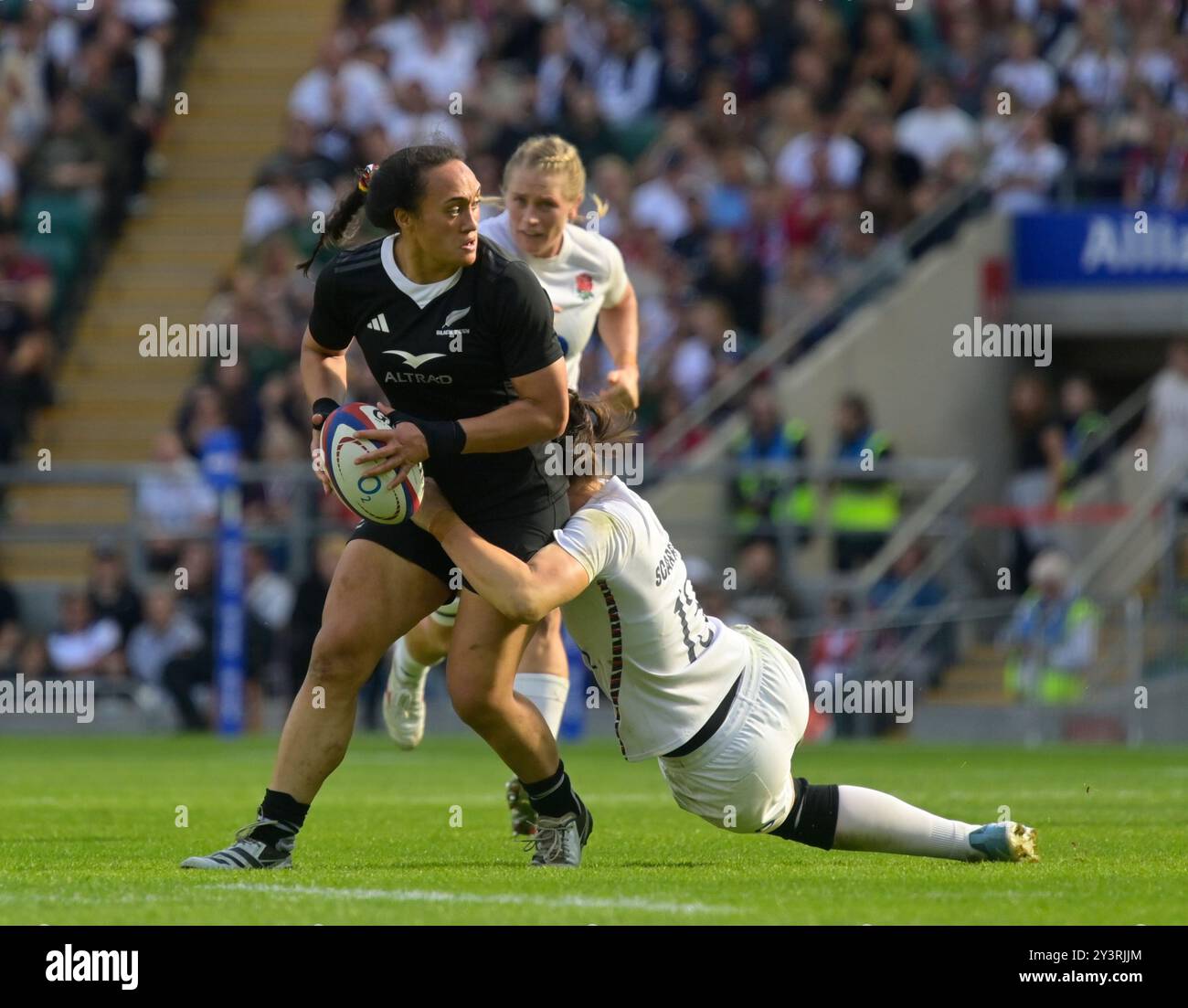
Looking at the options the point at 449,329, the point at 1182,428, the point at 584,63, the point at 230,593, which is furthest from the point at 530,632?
the point at 584,63

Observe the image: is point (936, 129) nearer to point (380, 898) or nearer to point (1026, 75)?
point (1026, 75)

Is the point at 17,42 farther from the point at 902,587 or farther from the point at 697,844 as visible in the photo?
the point at 697,844

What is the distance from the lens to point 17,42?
74.7 feet

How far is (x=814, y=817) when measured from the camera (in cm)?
703

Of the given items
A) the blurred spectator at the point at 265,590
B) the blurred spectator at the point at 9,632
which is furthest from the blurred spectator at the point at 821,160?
the blurred spectator at the point at 9,632

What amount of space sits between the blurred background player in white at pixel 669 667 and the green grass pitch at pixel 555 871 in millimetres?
190

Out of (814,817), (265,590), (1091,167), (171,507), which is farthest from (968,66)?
(814,817)

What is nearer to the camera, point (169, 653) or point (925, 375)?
point (169, 653)

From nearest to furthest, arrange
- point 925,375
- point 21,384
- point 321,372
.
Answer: point 321,372 → point 925,375 → point 21,384

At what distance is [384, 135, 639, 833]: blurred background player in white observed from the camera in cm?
849

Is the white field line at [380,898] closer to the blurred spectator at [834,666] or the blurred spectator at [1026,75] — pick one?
the blurred spectator at [834,666]

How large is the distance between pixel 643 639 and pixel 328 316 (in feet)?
Result: 4.56

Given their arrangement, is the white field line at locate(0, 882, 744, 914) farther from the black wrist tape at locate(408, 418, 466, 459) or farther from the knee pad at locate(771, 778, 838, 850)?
the black wrist tape at locate(408, 418, 466, 459)

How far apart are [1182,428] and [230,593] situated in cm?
718
